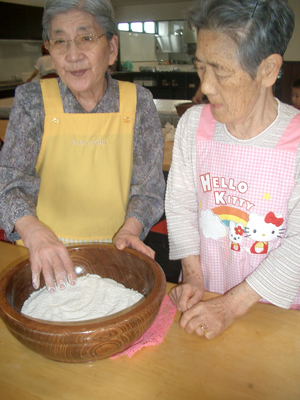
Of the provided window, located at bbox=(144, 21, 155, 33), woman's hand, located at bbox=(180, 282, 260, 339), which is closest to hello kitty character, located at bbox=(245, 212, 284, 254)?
woman's hand, located at bbox=(180, 282, 260, 339)

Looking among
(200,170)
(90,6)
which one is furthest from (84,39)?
(200,170)

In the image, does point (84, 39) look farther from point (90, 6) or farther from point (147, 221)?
point (147, 221)

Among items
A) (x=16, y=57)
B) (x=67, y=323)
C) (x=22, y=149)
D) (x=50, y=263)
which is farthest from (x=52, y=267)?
(x=16, y=57)

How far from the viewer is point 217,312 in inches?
37.6

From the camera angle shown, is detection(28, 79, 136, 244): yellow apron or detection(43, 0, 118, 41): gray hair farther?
detection(28, 79, 136, 244): yellow apron

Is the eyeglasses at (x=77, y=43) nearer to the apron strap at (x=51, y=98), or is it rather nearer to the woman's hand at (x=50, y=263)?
the apron strap at (x=51, y=98)

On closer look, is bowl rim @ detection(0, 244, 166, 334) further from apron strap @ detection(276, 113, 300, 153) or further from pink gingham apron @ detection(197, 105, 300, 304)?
apron strap @ detection(276, 113, 300, 153)

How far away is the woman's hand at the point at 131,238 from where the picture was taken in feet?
3.57

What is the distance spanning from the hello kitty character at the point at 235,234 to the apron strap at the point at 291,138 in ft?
0.90

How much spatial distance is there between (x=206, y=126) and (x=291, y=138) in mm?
291

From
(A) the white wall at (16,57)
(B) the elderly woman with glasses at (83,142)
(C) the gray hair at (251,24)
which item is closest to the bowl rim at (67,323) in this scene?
(B) the elderly woman with glasses at (83,142)

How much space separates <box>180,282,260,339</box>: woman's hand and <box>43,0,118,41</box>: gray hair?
0.98 m

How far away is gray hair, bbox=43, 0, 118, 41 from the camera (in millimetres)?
1180

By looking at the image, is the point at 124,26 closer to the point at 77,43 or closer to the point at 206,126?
the point at 77,43
